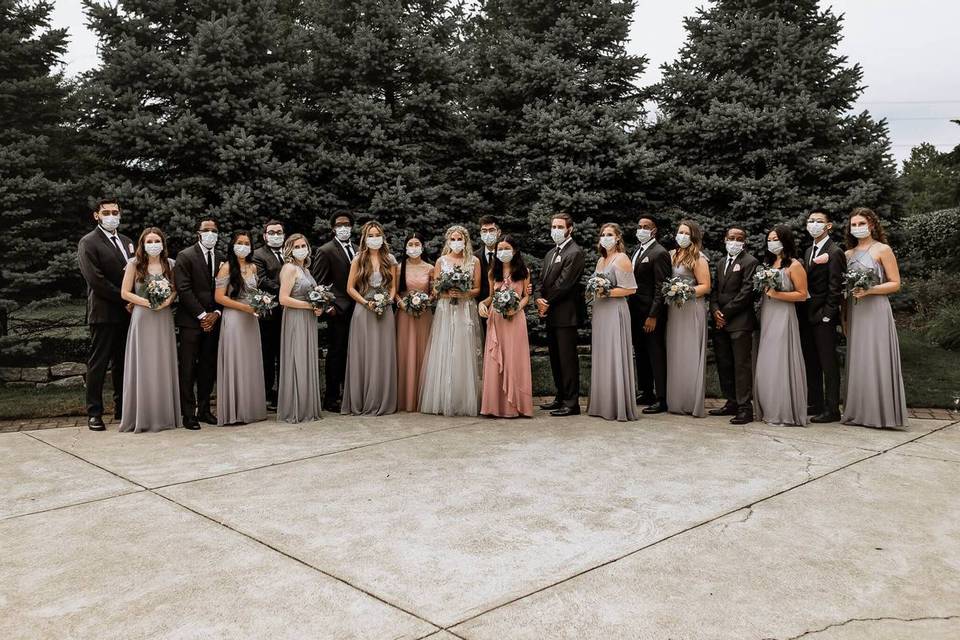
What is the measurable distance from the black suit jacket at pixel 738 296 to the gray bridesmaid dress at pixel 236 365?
545cm

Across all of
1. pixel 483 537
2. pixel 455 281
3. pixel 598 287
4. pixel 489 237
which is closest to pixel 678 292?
pixel 598 287

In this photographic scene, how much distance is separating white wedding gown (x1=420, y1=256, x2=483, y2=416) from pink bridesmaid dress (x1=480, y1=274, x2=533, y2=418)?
213 mm

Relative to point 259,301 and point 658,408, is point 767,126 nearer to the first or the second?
point 658,408

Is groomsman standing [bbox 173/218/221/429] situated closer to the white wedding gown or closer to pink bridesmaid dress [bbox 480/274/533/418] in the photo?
the white wedding gown

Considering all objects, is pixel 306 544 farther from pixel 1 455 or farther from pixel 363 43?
pixel 363 43

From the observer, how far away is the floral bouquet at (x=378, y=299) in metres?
8.77

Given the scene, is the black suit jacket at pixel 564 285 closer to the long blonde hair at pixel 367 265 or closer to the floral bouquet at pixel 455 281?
the floral bouquet at pixel 455 281

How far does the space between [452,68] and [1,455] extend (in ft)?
30.6

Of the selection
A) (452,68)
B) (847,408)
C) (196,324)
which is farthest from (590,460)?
(452,68)

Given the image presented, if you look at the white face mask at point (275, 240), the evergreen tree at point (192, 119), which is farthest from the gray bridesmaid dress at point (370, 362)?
the evergreen tree at point (192, 119)

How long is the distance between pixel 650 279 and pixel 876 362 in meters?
2.70

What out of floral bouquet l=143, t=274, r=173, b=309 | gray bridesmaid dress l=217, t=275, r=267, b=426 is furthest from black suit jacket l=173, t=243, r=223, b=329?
floral bouquet l=143, t=274, r=173, b=309

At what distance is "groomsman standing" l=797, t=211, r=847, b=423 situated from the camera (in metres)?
7.98

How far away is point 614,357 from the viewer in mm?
8539
